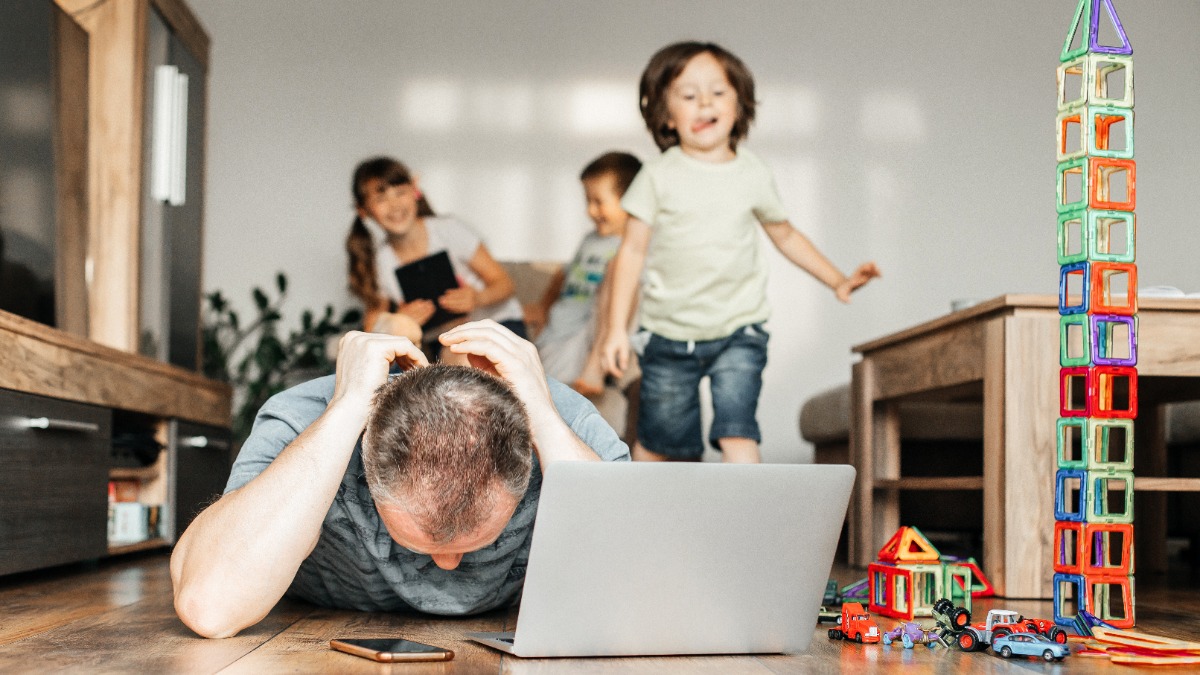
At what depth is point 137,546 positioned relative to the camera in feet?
8.95

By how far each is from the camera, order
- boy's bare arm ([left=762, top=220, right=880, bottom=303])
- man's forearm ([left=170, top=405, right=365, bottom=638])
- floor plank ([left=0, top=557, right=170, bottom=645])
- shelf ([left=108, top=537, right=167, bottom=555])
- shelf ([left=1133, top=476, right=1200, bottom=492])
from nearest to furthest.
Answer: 1. man's forearm ([left=170, top=405, right=365, bottom=638])
2. floor plank ([left=0, top=557, right=170, bottom=645])
3. shelf ([left=1133, top=476, right=1200, bottom=492])
4. shelf ([left=108, top=537, right=167, bottom=555])
5. boy's bare arm ([left=762, top=220, right=880, bottom=303])

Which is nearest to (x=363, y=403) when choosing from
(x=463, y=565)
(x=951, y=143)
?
(x=463, y=565)

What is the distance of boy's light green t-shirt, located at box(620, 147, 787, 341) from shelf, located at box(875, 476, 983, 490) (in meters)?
0.48

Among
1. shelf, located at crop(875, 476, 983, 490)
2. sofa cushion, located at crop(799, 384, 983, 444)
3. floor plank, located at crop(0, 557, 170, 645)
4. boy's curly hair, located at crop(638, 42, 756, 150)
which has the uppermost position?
boy's curly hair, located at crop(638, 42, 756, 150)

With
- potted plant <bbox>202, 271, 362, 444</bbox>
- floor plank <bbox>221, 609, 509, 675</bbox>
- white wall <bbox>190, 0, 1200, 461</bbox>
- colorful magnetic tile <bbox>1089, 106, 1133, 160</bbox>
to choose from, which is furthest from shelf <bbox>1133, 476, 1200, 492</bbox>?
potted plant <bbox>202, 271, 362, 444</bbox>

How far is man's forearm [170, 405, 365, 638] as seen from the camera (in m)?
1.26

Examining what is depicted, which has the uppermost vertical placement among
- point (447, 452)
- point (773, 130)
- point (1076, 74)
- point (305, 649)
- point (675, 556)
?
point (773, 130)

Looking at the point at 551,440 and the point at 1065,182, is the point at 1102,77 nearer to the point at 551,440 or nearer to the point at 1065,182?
the point at 1065,182

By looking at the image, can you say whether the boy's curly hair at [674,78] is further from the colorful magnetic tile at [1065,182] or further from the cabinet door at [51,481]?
the cabinet door at [51,481]

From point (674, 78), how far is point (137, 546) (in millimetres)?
1698

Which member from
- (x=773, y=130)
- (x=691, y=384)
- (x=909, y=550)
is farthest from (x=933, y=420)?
(x=773, y=130)

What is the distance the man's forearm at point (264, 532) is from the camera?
126 centimetres

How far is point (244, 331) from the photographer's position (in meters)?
4.45

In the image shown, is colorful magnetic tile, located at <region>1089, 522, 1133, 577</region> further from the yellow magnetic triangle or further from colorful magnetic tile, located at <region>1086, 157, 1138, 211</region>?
colorful magnetic tile, located at <region>1086, 157, 1138, 211</region>
